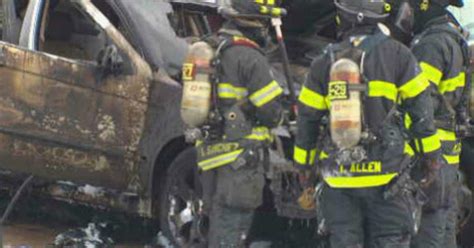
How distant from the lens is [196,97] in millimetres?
4316

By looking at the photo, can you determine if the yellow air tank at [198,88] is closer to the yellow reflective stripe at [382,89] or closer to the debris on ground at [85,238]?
the yellow reflective stripe at [382,89]

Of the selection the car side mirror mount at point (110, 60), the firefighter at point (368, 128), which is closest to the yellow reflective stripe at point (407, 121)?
the firefighter at point (368, 128)

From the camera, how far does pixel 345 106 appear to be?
378cm

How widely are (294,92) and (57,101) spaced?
1600 mm

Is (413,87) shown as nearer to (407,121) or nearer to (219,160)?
(407,121)

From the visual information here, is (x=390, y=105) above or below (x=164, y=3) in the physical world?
below

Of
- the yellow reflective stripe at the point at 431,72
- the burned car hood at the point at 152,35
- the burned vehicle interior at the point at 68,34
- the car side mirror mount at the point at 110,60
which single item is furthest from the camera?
the burned vehicle interior at the point at 68,34

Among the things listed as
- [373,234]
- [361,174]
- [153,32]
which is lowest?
[373,234]

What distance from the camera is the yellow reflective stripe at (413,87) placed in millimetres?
3932

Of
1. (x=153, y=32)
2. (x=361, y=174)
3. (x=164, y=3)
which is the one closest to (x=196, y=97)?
(x=361, y=174)

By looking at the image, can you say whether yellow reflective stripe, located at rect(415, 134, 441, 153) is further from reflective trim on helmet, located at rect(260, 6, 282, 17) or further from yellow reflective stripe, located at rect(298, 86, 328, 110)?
reflective trim on helmet, located at rect(260, 6, 282, 17)

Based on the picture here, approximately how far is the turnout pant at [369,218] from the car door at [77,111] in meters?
2.08

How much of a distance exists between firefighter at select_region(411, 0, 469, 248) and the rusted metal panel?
1.90m

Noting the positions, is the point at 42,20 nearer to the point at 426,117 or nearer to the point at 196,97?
the point at 196,97
